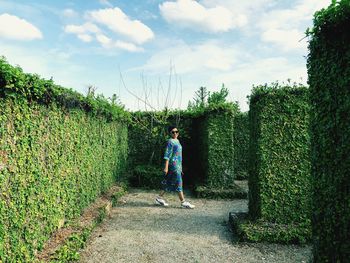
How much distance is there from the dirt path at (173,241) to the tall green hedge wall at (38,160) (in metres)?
0.86

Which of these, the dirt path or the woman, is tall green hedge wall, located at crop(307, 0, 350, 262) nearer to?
the dirt path

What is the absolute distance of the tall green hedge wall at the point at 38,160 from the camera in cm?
350

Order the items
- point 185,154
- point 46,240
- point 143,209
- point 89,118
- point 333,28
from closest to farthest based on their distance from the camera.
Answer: point 333,28 < point 46,240 < point 89,118 < point 143,209 < point 185,154

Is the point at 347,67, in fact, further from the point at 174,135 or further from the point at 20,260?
the point at 174,135

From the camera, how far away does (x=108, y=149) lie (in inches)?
390

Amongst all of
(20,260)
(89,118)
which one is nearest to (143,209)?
(89,118)

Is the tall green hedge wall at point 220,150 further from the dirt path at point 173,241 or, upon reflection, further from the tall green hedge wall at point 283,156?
the tall green hedge wall at point 283,156

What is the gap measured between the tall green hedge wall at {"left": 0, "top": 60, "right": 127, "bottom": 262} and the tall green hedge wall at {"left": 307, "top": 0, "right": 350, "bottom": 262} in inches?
131

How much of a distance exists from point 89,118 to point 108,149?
2482 millimetres

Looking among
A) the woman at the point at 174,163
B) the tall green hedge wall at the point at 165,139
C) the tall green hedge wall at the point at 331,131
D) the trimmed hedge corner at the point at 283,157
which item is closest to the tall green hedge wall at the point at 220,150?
the tall green hedge wall at the point at 165,139

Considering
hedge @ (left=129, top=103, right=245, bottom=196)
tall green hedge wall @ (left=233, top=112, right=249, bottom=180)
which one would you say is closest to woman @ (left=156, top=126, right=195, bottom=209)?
hedge @ (left=129, top=103, right=245, bottom=196)

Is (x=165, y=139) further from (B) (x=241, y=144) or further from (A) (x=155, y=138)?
(B) (x=241, y=144)

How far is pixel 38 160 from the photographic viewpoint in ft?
14.6

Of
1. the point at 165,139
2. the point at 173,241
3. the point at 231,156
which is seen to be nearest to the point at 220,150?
the point at 231,156
